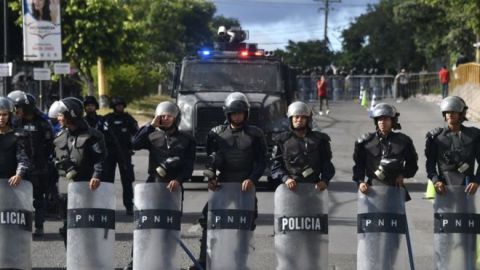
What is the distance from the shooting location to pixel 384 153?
11.1 m

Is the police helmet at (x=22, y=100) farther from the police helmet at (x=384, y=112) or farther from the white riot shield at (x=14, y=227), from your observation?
the police helmet at (x=384, y=112)

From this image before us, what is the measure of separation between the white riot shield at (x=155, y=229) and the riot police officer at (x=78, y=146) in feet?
2.95

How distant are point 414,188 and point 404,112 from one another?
22.1 meters

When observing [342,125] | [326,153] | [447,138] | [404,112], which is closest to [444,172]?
[447,138]

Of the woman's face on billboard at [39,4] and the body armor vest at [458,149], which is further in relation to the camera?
the woman's face on billboard at [39,4]

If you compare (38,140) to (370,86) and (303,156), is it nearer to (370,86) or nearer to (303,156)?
(303,156)

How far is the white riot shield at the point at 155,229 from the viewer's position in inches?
423

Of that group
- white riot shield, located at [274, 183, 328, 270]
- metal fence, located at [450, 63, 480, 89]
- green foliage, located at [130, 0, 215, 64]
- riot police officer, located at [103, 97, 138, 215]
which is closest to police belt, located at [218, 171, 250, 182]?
white riot shield, located at [274, 183, 328, 270]

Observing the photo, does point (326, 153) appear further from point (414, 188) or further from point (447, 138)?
point (414, 188)

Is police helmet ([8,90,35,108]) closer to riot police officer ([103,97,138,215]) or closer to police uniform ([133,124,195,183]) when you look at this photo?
riot police officer ([103,97,138,215])

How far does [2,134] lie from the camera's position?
11.7 m

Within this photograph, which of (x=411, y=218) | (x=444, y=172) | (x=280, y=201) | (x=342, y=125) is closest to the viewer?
(x=280, y=201)

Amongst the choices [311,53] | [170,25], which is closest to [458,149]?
[170,25]

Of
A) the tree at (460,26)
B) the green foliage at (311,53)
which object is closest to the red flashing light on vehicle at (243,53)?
the tree at (460,26)
